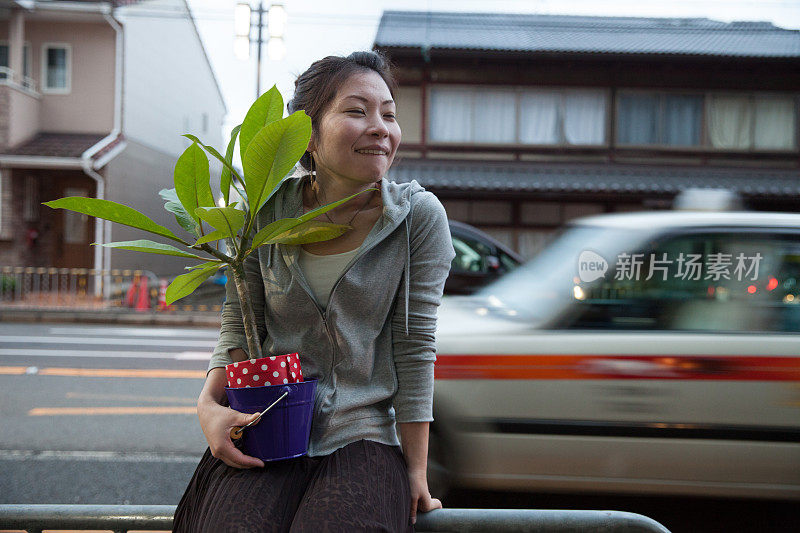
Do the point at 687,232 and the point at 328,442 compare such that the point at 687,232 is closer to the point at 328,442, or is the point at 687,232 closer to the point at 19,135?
the point at 328,442

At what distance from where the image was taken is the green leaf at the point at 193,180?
3.88ft

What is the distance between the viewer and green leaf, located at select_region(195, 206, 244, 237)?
1190 millimetres

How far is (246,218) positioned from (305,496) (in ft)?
1.84

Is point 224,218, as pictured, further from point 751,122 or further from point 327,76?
point 751,122

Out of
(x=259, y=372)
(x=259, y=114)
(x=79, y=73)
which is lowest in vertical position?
(x=259, y=372)

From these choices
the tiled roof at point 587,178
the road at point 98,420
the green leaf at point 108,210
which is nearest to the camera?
the green leaf at point 108,210

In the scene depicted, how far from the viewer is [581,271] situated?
3.27 m

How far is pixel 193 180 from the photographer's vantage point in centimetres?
121

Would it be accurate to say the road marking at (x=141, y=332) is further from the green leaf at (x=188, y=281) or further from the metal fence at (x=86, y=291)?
the green leaf at (x=188, y=281)

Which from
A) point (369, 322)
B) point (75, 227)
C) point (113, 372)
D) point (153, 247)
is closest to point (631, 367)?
point (369, 322)

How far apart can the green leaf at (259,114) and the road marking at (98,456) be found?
11.8 ft

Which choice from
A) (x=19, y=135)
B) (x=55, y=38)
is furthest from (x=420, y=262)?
(x=55, y=38)

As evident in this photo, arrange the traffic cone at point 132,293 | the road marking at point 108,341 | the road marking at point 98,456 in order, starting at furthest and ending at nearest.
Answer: the traffic cone at point 132,293, the road marking at point 108,341, the road marking at point 98,456

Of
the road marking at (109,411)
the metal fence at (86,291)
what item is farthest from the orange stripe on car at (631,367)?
the metal fence at (86,291)
